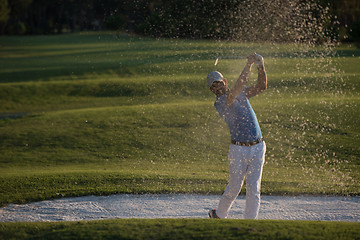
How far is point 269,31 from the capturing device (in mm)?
25500

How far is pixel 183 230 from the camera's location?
5.53 metres

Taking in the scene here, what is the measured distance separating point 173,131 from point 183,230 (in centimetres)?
834

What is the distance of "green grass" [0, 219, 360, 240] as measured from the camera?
5.36 meters

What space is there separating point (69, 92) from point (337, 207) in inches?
660

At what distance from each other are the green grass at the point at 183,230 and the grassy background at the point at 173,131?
2418 millimetres

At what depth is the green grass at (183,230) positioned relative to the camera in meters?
5.36

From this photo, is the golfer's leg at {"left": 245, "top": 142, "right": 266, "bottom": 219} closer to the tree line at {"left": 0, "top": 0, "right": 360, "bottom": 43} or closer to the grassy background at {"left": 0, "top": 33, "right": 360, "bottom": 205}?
the grassy background at {"left": 0, "top": 33, "right": 360, "bottom": 205}

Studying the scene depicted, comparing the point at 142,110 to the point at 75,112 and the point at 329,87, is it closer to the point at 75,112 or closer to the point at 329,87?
the point at 75,112

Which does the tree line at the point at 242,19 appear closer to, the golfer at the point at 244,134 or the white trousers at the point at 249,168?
the golfer at the point at 244,134

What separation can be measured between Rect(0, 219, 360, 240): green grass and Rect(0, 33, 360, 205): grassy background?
2.42m

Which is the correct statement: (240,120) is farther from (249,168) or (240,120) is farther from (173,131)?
(173,131)

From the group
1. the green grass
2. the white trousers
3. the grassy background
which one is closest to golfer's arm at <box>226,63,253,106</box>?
the white trousers

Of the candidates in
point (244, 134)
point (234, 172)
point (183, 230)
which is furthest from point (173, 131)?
point (183, 230)

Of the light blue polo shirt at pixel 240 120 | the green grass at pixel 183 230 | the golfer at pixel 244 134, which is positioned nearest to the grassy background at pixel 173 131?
the green grass at pixel 183 230
